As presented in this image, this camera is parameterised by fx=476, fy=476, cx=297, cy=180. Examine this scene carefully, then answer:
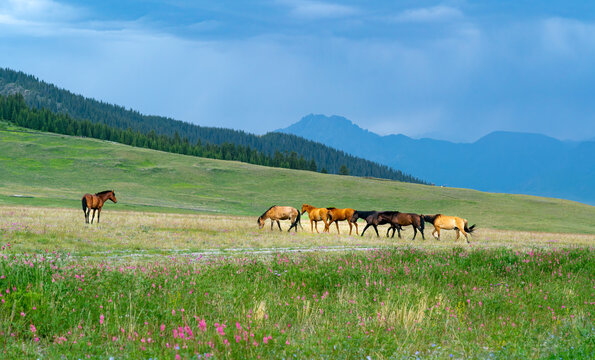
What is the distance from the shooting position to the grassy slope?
221ft

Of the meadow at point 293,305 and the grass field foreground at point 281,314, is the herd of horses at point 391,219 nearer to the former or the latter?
the meadow at point 293,305

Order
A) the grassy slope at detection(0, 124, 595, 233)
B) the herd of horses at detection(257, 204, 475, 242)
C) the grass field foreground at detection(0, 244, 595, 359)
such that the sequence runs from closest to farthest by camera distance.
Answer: the grass field foreground at detection(0, 244, 595, 359) < the herd of horses at detection(257, 204, 475, 242) < the grassy slope at detection(0, 124, 595, 233)

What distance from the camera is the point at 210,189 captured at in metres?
85.2

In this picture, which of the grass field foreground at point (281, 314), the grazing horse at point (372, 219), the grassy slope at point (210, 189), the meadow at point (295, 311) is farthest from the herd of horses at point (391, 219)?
the grassy slope at point (210, 189)

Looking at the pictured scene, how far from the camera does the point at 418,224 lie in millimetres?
32906

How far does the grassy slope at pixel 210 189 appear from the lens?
67.5m

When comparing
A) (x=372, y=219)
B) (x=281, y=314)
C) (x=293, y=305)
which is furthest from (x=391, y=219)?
(x=281, y=314)

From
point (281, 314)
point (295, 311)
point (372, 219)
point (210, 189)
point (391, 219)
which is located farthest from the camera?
point (210, 189)

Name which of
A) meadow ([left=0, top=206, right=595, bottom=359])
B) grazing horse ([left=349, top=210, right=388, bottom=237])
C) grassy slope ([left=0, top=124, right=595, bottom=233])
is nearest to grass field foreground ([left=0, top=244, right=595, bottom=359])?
meadow ([left=0, top=206, right=595, bottom=359])

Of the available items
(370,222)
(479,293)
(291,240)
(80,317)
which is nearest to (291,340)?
(80,317)

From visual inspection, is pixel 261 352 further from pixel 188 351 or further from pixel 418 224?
pixel 418 224

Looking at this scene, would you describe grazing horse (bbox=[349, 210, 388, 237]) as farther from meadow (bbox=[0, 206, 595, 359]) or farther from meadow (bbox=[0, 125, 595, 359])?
meadow (bbox=[0, 206, 595, 359])

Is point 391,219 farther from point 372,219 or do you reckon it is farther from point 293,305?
point 293,305

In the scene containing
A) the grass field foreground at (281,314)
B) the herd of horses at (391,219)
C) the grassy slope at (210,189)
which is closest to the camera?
the grass field foreground at (281,314)
